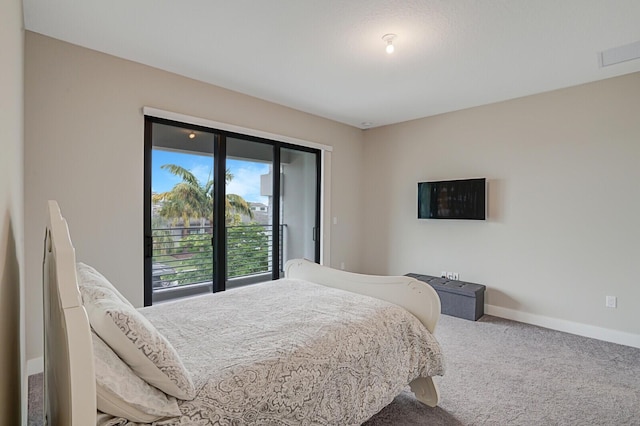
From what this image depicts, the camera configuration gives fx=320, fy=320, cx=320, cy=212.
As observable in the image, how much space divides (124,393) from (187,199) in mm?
2651

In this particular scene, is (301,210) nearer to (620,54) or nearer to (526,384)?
(526,384)

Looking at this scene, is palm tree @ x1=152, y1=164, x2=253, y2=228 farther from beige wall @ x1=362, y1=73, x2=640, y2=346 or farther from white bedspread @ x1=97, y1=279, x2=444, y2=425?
beige wall @ x1=362, y1=73, x2=640, y2=346

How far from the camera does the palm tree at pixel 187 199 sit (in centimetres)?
326

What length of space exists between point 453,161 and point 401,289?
279 centimetres

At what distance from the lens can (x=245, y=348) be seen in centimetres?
145

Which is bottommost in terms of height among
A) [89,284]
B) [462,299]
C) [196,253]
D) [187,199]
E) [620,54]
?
[462,299]

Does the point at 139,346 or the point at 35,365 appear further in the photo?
the point at 35,365

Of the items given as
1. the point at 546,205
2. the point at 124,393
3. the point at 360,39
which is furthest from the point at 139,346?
the point at 546,205

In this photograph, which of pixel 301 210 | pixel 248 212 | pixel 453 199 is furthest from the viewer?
pixel 301 210

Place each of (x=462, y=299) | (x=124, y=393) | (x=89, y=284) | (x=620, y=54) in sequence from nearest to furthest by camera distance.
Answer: (x=124, y=393), (x=89, y=284), (x=620, y=54), (x=462, y=299)

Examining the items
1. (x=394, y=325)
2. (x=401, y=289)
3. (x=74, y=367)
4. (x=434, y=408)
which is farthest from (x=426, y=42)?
(x=74, y=367)

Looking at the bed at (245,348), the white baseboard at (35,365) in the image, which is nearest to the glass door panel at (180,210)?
the white baseboard at (35,365)

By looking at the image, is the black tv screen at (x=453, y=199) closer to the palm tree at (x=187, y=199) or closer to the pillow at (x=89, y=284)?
the palm tree at (x=187, y=199)

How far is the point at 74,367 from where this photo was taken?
70cm
